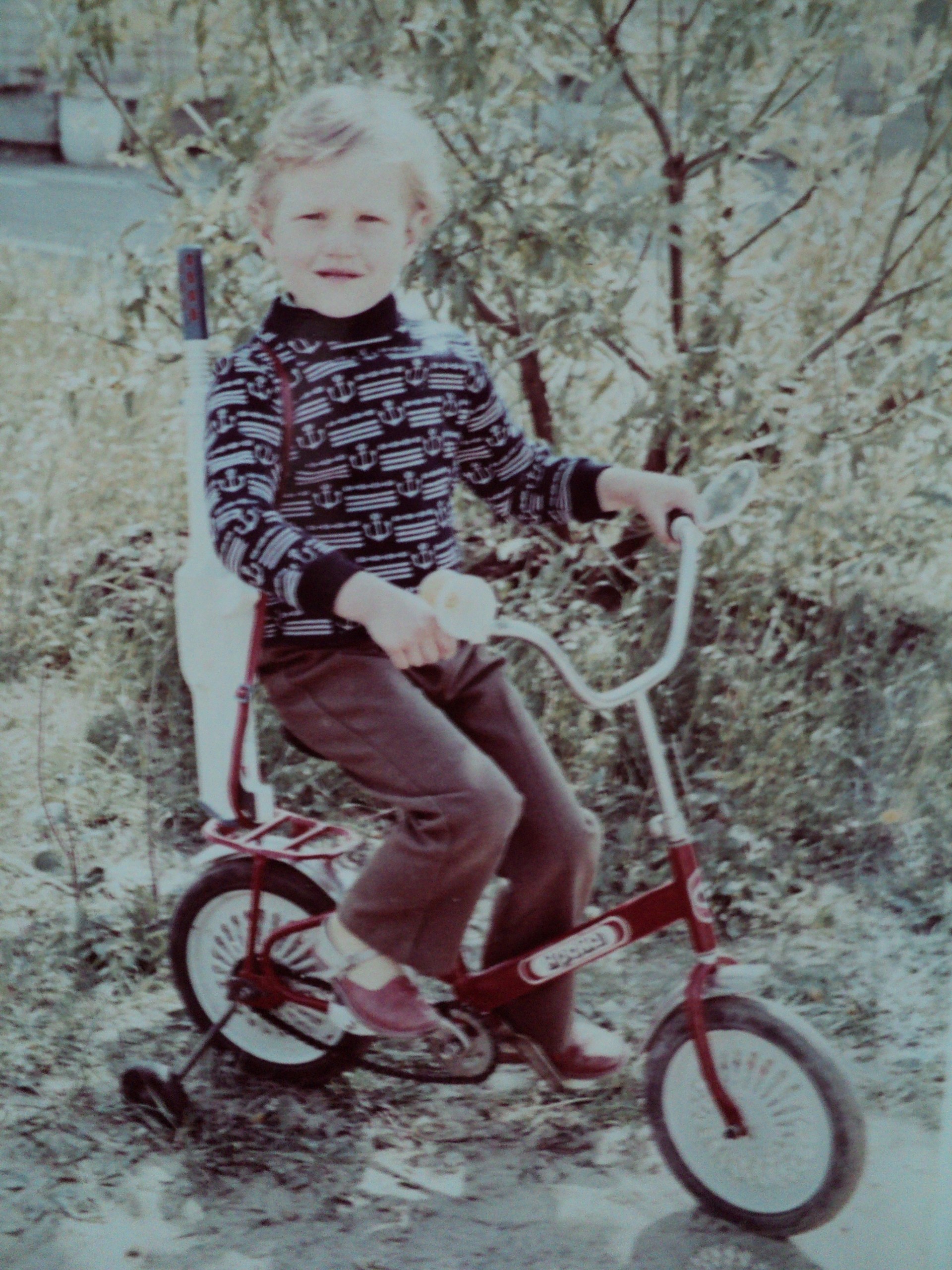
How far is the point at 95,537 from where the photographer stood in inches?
78.7

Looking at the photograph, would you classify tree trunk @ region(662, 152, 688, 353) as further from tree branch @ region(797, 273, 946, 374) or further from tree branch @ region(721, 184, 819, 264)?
tree branch @ region(797, 273, 946, 374)

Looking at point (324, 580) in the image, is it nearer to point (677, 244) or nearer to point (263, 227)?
point (263, 227)

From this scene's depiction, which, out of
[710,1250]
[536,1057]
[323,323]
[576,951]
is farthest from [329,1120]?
[323,323]

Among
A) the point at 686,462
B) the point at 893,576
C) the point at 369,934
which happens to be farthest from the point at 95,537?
the point at 893,576

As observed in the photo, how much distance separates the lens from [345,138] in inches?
65.4

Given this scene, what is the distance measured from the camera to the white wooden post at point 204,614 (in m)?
1.79

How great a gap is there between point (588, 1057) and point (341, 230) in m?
1.13

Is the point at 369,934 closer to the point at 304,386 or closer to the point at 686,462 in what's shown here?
the point at 304,386

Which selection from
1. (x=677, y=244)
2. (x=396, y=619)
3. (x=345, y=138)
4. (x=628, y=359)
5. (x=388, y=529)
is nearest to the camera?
(x=396, y=619)

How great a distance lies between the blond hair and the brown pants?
57cm

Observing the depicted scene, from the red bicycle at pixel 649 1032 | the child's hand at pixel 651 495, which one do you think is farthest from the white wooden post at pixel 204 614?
the child's hand at pixel 651 495

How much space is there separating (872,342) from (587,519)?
0.60 metres

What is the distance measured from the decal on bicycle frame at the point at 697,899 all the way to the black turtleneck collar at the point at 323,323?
78 cm

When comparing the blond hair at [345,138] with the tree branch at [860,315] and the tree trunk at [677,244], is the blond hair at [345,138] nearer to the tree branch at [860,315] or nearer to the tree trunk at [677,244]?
the tree trunk at [677,244]
